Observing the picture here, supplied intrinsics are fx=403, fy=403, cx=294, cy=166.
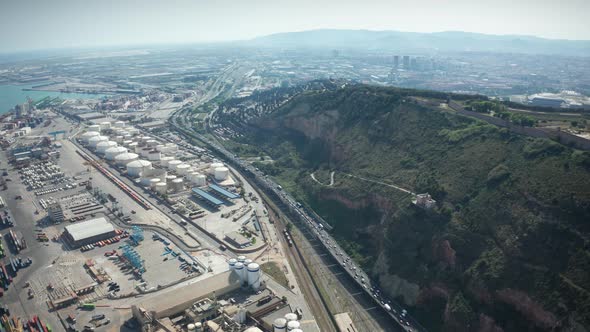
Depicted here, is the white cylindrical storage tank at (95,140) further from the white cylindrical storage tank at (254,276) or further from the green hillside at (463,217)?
the white cylindrical storage tank at (254,276)

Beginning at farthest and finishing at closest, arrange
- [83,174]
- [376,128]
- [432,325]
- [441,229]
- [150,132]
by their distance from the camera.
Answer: [150,132], [83,174], [376,128], [441,229], [432,325]

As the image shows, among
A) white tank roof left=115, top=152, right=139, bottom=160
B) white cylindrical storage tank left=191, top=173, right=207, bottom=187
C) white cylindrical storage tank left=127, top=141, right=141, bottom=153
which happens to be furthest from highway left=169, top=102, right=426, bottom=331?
white tank roof left=115, top=152, right=139, bottom=160

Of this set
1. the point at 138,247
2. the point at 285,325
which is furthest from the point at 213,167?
the point at 285,325

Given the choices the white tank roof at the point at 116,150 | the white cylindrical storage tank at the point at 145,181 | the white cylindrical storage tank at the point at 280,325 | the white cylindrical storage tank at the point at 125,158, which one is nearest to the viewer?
the white cylindrical storage tank at the point at 280,325

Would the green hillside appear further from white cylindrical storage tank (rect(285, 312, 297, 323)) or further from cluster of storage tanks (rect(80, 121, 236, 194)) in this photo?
cluster of storage tanks (rect(80, 121, 236, 194))

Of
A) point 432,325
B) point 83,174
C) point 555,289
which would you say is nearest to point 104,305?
point 432,325

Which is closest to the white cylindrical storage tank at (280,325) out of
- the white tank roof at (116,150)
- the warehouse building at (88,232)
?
the warehouse building at (88,232)

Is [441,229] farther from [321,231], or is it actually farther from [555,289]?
[321,231]
